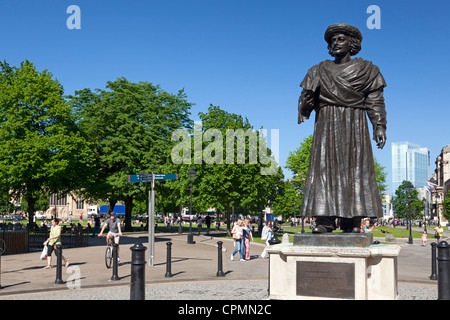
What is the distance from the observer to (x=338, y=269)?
6484 millimetres

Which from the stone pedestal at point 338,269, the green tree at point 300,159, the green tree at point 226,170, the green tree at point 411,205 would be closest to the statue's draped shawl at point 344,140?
the stone pedestal at point 338,269

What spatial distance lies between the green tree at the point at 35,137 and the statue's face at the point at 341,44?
28361 mm

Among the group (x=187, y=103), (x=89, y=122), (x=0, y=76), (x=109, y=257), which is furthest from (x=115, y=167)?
(x=109, y=257)

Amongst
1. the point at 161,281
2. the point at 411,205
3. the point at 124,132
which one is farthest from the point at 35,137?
the point at 411,205

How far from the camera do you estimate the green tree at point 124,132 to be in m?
39.3

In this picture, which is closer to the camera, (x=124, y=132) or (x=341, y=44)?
(x=341, y=44)

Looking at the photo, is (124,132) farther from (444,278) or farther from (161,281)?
(444,278)

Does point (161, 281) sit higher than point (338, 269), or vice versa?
point (338, 269)

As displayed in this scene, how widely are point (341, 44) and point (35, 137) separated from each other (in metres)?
29.5

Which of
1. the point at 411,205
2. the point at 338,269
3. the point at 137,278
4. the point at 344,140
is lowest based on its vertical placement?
the point at 411,205

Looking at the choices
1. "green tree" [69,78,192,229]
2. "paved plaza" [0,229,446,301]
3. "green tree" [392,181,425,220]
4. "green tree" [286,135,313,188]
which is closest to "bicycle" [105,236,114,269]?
"paved plaza" [0,229,446,301]

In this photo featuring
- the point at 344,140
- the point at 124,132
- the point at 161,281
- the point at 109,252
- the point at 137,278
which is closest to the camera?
the point at 137,278

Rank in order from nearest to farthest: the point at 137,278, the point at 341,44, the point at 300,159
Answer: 1. the point at 137,278
2. the point at 341,44
3. the point at 300,159

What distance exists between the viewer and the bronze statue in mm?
7141
